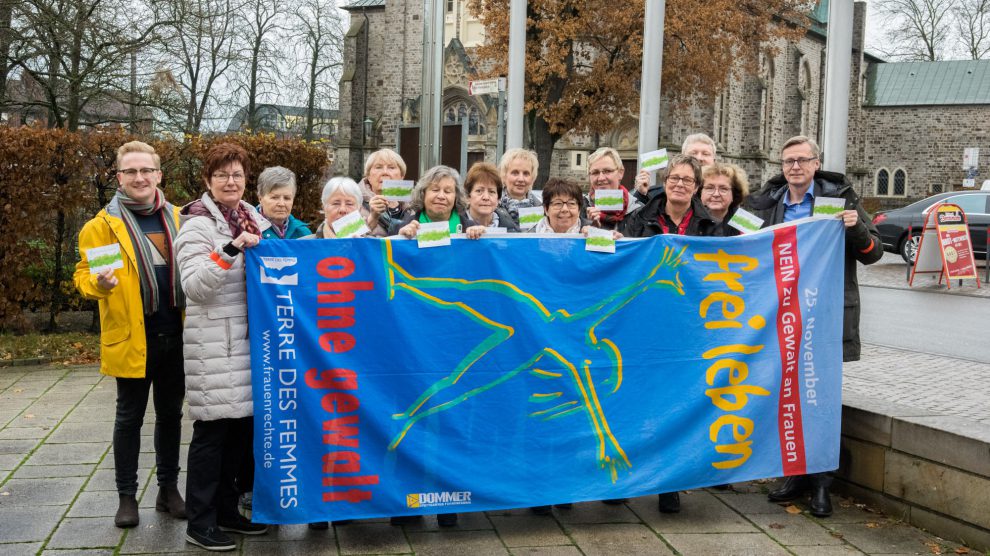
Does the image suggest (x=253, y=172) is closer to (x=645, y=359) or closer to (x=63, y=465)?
(x=63, y=465)

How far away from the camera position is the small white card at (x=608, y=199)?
18.2ft

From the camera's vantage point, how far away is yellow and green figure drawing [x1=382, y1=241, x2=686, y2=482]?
507 centimetres

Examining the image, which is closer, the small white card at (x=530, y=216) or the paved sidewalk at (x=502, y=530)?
the paved sidewalk at (x=502, y=530)

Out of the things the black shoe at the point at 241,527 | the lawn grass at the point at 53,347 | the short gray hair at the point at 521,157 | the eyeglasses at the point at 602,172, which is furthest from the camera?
the lawn grass at the point at 53,347

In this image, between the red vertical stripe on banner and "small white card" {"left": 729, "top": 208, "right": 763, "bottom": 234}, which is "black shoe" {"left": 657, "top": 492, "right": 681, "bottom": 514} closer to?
the red vertical stripe on banner

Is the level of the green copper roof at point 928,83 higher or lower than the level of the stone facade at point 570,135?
higher

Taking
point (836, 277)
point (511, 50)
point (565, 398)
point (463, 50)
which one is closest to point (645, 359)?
point (565, 398)

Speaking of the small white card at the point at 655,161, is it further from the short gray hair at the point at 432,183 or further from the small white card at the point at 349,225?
the small white card at the point at 349,225

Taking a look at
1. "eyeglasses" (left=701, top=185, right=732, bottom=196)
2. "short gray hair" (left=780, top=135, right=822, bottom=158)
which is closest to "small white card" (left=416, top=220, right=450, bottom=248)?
"eyeglasses" (left=701, top=185, right=732, bottom=196)

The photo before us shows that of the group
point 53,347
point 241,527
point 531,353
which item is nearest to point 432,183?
point 531,353

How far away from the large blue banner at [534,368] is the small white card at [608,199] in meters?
0.33

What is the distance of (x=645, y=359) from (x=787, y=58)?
50.4 metres

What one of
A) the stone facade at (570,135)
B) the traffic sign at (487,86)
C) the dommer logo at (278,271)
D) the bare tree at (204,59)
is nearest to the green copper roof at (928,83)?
the stone facade at (570,135)

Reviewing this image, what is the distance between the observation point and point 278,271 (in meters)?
4.90
